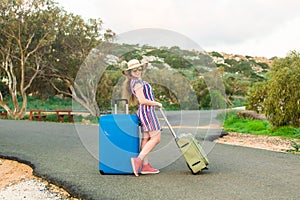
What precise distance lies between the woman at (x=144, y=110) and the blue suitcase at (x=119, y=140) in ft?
0.35

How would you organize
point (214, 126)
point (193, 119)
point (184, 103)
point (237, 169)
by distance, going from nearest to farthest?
point (237, 169), point (184, 103), point (193, 119), point (214, 126)

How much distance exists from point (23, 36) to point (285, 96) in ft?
63.2

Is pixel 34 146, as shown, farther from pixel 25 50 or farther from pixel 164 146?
pixel 25 50

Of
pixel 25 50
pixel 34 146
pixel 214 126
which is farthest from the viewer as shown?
pixel 25 50

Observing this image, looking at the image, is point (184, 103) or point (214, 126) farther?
point (214, 126)

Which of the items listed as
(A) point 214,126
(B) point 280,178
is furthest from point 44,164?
(A) point 214,126

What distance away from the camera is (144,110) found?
6016 mm

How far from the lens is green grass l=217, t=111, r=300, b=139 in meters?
12.5

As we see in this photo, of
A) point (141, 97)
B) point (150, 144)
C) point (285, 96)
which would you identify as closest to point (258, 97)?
point (285, 96)

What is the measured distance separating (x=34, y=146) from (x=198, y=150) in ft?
17.6

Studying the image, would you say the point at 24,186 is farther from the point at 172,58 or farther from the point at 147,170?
the point at 172,58

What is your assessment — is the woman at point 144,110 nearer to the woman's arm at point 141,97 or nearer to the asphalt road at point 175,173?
the woman's arm at point 141,97

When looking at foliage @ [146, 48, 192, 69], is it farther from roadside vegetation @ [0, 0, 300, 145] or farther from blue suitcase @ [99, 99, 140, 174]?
blue suitcase @ [99, 99, 140, 174]

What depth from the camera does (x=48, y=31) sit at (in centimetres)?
2689
